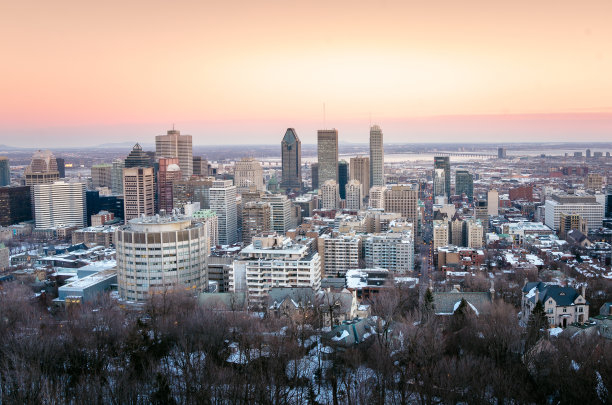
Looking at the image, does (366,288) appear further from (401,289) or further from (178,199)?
(178,199)

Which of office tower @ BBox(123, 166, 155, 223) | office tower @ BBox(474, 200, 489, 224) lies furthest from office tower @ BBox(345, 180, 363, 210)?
office tower @ BBox(123, 166, 155, 223)

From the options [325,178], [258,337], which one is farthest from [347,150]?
[258,337]

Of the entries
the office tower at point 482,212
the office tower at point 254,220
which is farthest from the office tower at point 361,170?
the office tower at point 254,220

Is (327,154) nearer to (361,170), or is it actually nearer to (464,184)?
(361,170)

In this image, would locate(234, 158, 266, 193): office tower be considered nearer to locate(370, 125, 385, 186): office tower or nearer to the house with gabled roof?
locate(370, 125, 385, 186): office tower

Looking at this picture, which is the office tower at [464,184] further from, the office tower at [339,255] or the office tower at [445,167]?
the office tower at [339,255]

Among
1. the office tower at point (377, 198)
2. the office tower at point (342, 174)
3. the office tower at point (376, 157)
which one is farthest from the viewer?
the office tower at point (376, 157)
